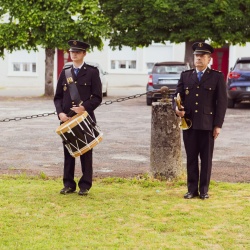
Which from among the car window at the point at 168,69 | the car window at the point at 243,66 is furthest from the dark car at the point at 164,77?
the car window at the point at 243,66

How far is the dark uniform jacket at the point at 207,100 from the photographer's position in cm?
801

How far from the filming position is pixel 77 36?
28391 millimetres

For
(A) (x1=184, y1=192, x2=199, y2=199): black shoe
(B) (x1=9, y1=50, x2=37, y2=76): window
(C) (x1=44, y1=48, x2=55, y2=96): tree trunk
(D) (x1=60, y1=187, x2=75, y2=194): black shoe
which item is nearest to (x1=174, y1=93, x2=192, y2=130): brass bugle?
(A) (x1=184, y1=192, x2=199, y2=199): black shoe

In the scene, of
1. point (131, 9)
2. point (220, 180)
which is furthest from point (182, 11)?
point (220, 180)

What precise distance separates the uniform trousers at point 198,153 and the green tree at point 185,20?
19.4 m

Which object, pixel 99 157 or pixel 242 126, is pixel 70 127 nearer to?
pixel 99 157

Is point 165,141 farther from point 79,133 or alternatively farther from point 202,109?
point 79,133

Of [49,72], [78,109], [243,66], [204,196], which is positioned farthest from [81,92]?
[49,72]

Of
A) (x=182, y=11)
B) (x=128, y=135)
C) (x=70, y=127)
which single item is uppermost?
(x=182, y=11)

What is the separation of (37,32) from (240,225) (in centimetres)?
2246

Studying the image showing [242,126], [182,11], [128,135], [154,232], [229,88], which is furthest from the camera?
[182,11]

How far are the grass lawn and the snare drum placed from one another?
2.08 ft

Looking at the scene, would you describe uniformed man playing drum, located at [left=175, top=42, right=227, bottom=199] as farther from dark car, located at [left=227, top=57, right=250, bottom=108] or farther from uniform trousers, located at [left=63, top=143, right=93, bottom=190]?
dark car, located at [left=227, top=57, right=250, bottom=108]

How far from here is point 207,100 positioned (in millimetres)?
8055
